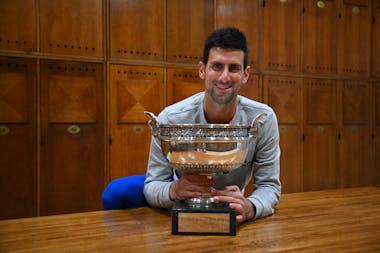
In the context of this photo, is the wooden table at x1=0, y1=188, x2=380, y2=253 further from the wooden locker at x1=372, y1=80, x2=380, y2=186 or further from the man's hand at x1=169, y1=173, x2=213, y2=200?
the wooden locker at x1=372, y1=80, x2=380, y2=186


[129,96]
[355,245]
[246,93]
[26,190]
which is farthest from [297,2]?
[355,245]

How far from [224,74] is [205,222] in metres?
0.56

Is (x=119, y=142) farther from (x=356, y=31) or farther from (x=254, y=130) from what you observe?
(x=356, y=31)

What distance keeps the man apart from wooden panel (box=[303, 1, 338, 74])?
292 cm

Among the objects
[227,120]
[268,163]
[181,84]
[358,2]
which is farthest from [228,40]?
[358,2]

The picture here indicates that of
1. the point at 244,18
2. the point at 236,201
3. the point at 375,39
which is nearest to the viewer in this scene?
the point at 236,201

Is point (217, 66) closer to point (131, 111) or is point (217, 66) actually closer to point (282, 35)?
point (131, 111)

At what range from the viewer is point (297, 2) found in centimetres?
399

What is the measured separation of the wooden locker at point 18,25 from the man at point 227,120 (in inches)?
75.6

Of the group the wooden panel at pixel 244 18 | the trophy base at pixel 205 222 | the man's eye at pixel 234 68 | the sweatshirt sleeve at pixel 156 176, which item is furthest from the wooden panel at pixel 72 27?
the trophy base at pixel 205 222

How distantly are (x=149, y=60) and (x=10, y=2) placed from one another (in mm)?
1189

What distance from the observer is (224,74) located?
128 cm

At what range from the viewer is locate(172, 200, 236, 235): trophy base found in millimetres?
944

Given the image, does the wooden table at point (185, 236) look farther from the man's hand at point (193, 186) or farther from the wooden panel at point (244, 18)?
the wooden panel at point (244, 18)
